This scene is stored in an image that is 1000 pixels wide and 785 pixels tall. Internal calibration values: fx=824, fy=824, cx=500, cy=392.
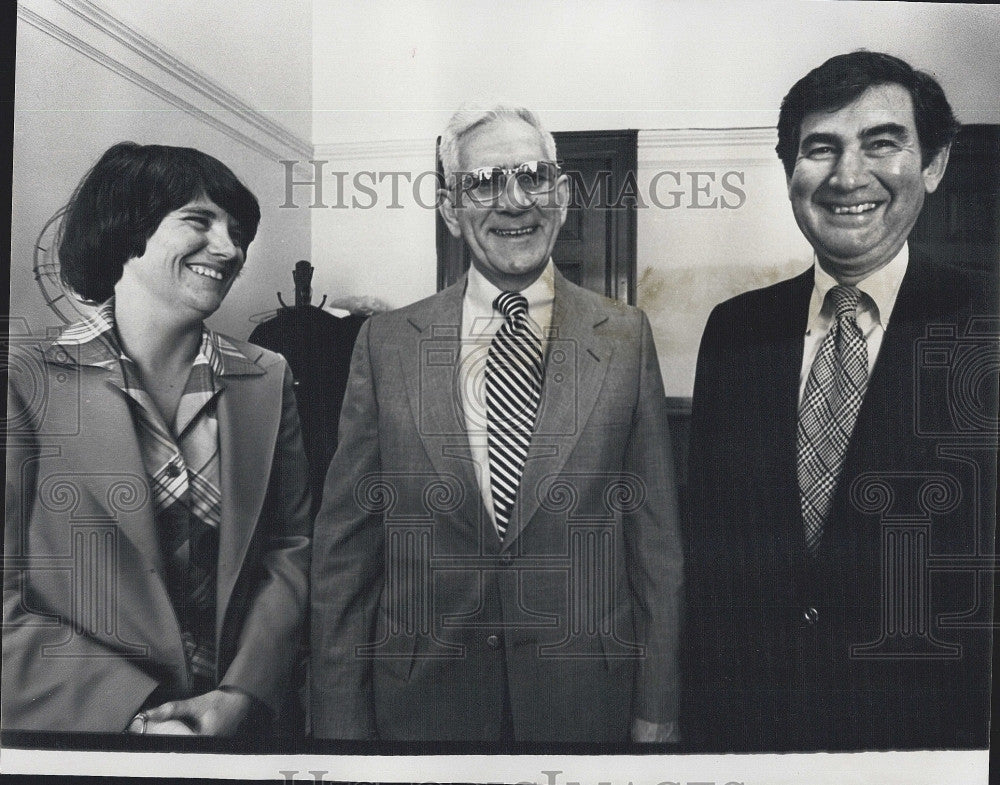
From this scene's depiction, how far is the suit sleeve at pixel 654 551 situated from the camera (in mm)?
2648

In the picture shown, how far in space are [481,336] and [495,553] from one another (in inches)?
27.7

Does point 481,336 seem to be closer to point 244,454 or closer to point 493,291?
point 493,291

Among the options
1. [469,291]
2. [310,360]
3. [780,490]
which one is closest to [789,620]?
[780,490]

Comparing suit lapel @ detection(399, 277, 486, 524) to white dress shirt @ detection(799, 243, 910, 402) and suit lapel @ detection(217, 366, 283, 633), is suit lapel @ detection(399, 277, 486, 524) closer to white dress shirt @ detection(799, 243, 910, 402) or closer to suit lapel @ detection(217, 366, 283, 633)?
suit lapel @ detection(217, 366, 283, 633)

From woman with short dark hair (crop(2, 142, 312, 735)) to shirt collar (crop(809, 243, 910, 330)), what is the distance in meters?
1.78

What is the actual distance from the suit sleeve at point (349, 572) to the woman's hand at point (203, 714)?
10.5 inches

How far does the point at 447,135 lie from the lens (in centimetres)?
264

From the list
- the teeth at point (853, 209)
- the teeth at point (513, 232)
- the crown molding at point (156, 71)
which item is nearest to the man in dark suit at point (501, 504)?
the teeth at point (513, 232)

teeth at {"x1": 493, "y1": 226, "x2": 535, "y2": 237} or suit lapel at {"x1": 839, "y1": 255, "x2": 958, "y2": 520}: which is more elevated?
teeth at {"x1": 493, "y1": 226, "x2": 535, "y2": 237}

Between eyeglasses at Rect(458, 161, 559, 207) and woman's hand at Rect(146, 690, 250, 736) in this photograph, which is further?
woman's hand at Rect(146, 690, 250, 736)

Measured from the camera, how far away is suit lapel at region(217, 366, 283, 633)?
8.76ft

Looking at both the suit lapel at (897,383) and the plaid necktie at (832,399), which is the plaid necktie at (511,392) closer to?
the plaid necktie at (832,399)

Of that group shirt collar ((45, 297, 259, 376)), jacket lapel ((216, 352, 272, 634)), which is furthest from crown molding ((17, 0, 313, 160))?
jacket lapel ((216, 352, 272, 634))

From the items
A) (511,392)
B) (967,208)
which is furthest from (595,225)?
(967,208)
